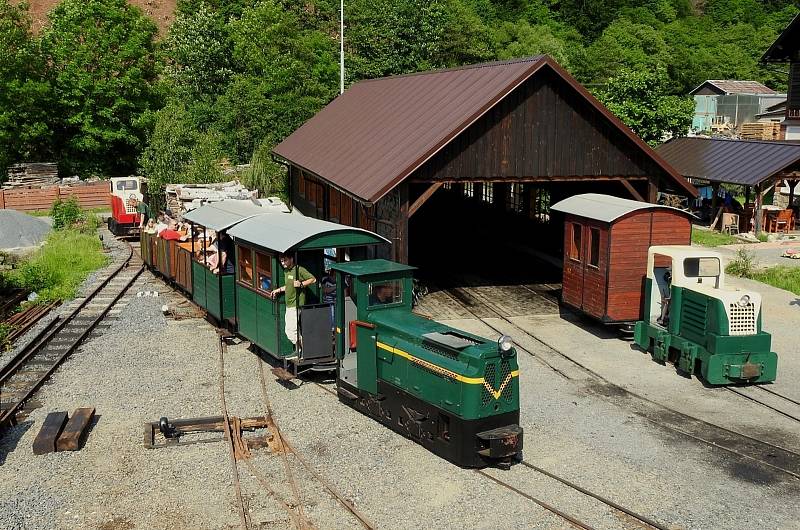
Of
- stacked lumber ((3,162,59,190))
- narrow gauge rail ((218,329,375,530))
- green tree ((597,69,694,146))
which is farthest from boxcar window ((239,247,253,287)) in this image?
stacked lumber ((3,162,59,190))

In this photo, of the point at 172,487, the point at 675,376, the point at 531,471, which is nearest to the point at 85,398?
the point at 172,487

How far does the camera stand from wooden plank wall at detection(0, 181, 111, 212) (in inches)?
1640

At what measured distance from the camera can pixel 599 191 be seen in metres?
23.6

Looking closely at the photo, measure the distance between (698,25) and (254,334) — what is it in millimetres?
95319

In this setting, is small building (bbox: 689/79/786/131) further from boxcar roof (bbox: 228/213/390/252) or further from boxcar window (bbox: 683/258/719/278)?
boxcar roof (bbox: 228/213/390/252)

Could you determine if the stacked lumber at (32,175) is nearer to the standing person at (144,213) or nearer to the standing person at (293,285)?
the standing person at (144,213)

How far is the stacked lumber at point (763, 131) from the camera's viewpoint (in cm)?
5219

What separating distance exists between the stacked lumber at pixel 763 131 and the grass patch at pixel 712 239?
23058mm

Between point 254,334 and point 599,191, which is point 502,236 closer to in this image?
point 599,191

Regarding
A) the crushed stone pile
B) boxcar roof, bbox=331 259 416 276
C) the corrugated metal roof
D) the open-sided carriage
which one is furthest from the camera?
the corrugated metal roof

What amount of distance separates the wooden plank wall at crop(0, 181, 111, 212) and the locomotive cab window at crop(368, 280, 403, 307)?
3202cm

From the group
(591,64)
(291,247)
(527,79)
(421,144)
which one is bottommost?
(291,247)

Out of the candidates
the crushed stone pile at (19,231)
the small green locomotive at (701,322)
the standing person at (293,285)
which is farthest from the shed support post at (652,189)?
the crushed stone pile at (19,231)

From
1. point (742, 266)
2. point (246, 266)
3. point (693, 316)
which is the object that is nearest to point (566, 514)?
point (693, 316)
